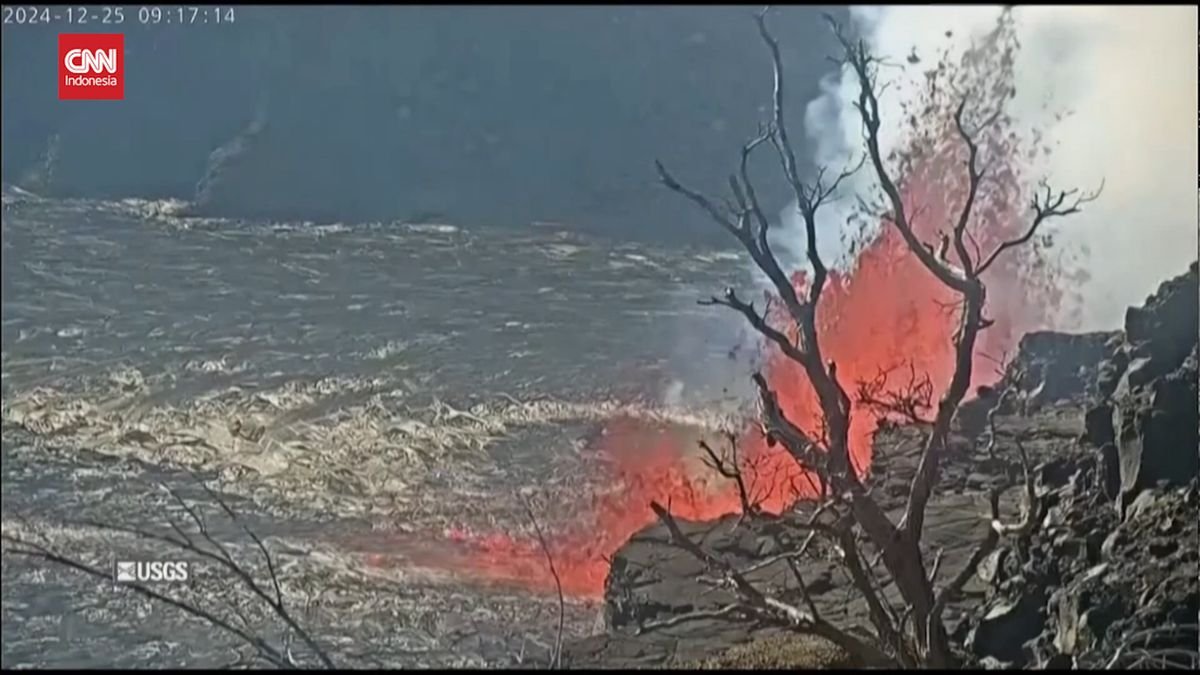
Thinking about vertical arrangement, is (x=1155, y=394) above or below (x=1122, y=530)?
above

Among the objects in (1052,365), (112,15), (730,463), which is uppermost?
(112,15)

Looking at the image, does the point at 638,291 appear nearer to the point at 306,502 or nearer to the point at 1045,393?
the point at 306,502

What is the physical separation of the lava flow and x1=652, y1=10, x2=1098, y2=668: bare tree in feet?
0.31

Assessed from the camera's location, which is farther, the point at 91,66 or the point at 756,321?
the point at 756,321

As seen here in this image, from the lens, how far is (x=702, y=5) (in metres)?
3.82

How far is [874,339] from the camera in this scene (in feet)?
13.9

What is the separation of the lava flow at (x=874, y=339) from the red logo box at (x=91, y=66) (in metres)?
1.57

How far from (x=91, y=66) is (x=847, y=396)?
2368 mm

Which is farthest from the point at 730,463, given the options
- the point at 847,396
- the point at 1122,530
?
the point at 1122,530

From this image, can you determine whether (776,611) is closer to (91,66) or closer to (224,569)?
(224,569)

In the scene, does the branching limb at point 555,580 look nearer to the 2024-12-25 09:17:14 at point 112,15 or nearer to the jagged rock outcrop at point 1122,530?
the jagged rock outcrop at point 1122,530

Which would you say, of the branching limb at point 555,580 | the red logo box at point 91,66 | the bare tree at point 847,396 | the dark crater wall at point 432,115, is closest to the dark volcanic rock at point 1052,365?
the bare tree at point 847,396

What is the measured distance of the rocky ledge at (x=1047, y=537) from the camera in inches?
155

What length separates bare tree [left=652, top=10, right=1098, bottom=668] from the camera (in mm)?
3777
